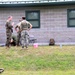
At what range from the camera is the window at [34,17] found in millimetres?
24125

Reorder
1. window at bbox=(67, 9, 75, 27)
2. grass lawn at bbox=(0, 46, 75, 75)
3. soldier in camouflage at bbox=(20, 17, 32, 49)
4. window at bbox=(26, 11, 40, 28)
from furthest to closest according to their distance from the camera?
window at bbox=(26, 11, 40, 28) → window at bbox=(67, 9, 75, 27) → soldier in camouflage at bbox=(20, 17, 32, 49) → grass lawn at bbox=(0, 46, 75, 75)

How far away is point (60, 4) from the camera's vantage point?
77.5ft

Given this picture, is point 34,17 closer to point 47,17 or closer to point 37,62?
point 47,17

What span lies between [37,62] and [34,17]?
29.5 ft

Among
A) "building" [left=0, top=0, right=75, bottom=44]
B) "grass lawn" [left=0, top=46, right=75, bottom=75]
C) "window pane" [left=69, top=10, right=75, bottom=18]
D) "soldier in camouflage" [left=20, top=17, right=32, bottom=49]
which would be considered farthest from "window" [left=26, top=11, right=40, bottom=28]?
"grass lawn" [left=0, top=46, right=75, bottom=75]

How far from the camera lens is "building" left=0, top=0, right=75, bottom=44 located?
934 inches

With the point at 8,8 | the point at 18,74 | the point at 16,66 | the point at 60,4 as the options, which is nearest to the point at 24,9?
the point at 8,8

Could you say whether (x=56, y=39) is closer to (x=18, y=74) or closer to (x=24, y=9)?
(x=24, y=9)

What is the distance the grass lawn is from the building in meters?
6.11

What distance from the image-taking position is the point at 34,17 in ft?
79.5

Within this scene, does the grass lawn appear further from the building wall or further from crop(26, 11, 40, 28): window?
crop(26, 11, 40, 28): window

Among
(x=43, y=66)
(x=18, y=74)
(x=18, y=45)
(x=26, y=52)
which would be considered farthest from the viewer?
(x=18, y=45)

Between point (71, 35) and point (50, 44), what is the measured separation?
1.79m

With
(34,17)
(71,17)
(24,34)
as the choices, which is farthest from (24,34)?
(71,17)
